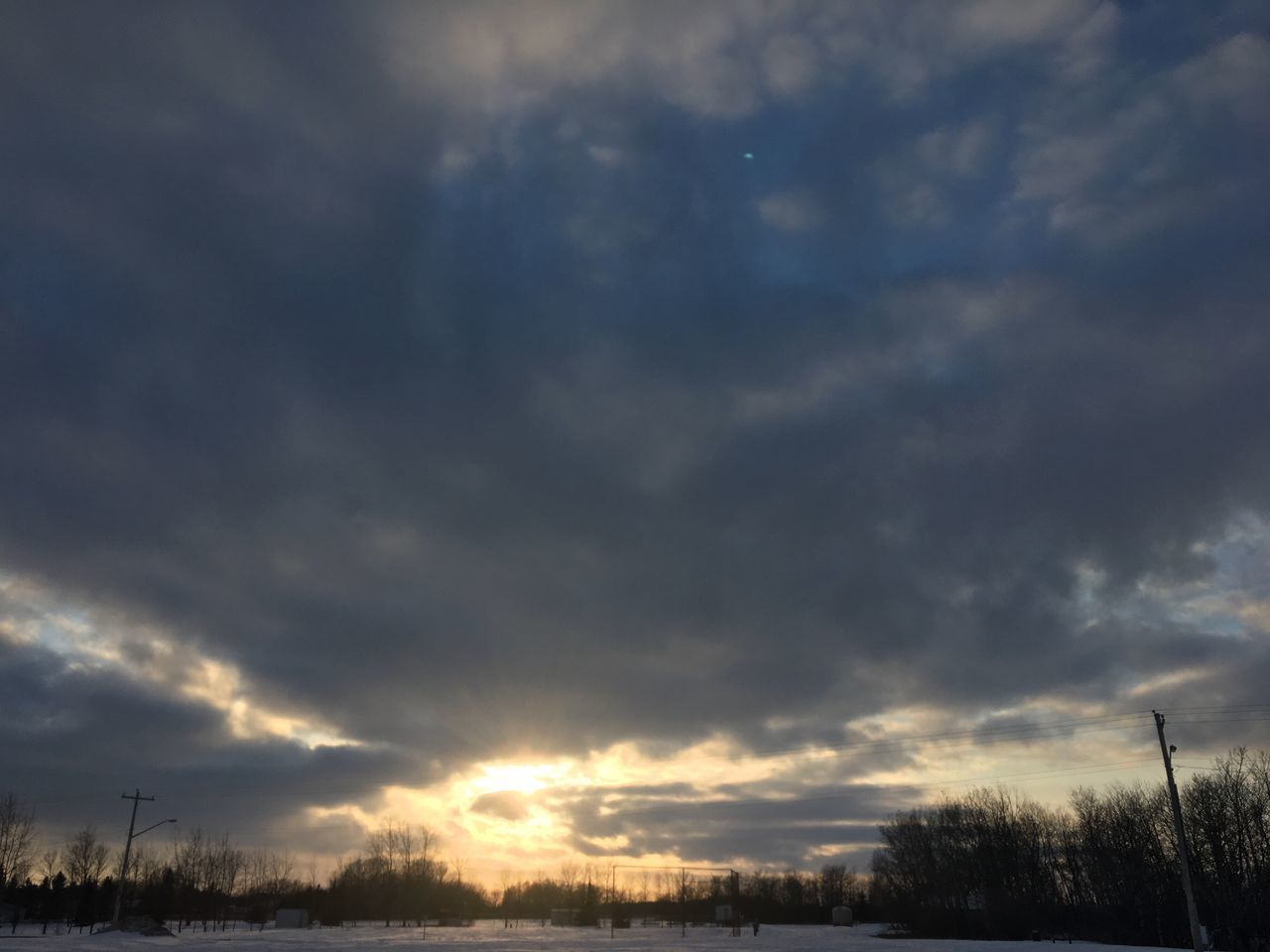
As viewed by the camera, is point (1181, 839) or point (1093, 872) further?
point (1093, 872)

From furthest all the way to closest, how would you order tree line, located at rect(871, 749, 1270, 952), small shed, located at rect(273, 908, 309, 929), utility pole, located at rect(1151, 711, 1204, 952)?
1. small shed, located at rect(273, 908, 309, 929)
2. tree line, located at rect(871, 749, 1270, 952)
3. utility pole, located at rect(1151, 711, 1204, 952)

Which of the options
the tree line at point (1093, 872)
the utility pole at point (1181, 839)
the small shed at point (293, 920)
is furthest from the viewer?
the small shed at point (293, 920)

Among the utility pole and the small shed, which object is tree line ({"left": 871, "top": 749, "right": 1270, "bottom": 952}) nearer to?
the utility pole

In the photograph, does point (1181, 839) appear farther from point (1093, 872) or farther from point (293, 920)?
point (293, 920)

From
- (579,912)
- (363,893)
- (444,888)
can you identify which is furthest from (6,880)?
(579,912)

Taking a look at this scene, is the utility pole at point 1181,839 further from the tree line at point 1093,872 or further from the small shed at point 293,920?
the small shed at point 293,920

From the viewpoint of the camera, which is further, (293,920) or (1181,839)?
(293,920)

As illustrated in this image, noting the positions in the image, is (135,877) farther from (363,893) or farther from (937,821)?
(937,821)

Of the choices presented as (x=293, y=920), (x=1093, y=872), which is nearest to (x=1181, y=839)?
(x=1093, y=872)

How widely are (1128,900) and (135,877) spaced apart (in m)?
146

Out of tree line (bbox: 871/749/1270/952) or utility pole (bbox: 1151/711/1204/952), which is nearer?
utility pole (bbox: 1151/711/1204/952)

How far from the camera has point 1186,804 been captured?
336 ft

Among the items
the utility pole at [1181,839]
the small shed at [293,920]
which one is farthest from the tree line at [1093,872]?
the small shed at [293,920]

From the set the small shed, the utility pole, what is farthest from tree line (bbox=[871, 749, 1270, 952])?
the small shed
